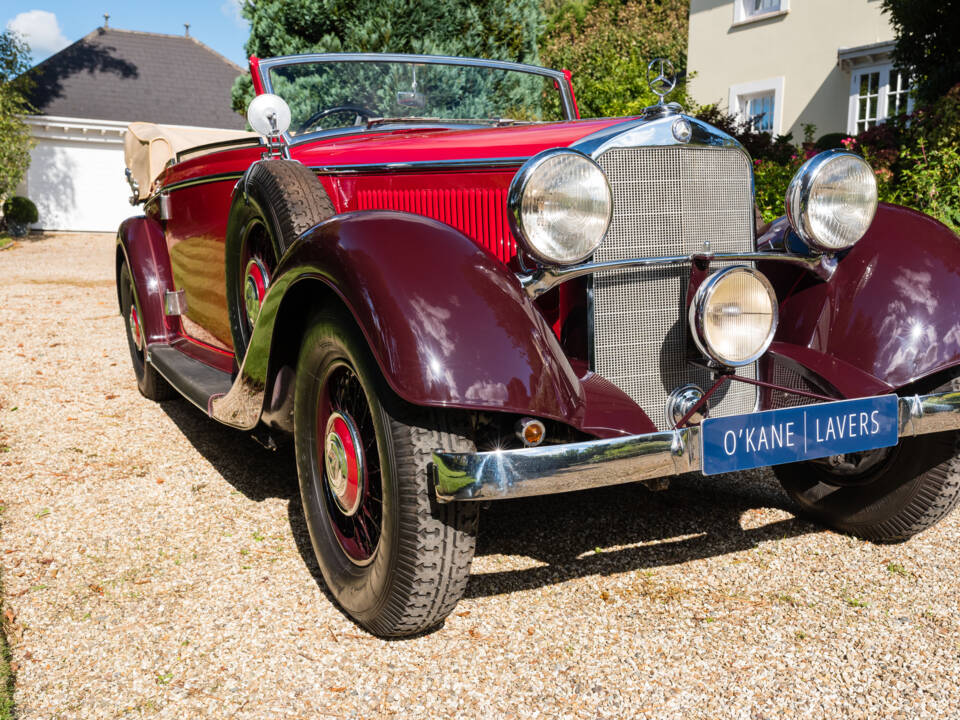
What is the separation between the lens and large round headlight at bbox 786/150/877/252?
7.63ft

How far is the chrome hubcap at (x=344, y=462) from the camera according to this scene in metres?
2.13

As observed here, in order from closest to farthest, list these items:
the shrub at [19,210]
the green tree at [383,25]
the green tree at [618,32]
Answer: the green tree at [383,25], the shrub at [19,210], the green tree at [618,32]

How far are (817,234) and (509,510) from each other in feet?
4.68

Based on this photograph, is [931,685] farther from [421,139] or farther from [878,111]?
[878,111]

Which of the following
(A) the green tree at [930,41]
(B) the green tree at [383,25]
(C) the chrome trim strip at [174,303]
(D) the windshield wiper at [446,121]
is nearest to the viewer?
(D) the windshield wiper at [446,121]

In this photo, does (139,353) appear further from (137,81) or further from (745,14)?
(137,81)

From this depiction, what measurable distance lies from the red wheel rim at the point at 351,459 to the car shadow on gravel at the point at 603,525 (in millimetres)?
279

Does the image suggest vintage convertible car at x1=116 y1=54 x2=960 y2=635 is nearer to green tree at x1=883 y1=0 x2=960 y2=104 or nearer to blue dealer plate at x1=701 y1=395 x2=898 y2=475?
blue dealer plate at x1=701 y1=395 x2=898 y2=475

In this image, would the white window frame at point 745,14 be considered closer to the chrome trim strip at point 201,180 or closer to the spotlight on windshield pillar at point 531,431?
the chrome trim strip at point 201,180

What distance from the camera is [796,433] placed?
6.55 feet

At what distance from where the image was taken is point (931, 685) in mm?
1918

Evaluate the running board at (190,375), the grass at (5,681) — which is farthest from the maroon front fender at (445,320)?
the running board at (190,375)

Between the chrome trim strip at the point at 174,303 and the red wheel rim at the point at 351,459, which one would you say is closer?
the red wheel rim at the point at 351,459

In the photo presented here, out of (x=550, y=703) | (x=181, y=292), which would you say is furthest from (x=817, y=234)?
(x=181, y=292)
